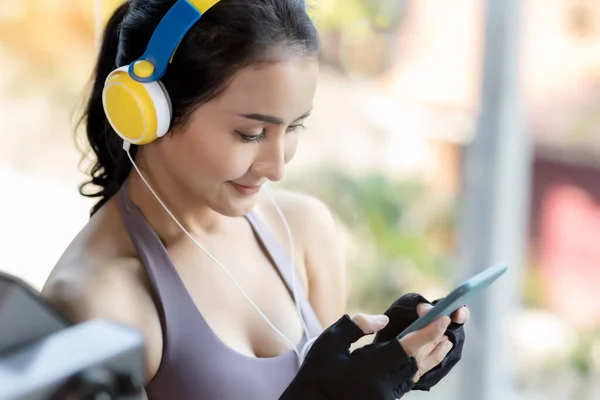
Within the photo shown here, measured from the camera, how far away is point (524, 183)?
234cm

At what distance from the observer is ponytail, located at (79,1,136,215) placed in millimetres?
1041

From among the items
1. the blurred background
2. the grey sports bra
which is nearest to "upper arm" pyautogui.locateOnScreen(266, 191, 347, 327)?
→ the grey sports bra

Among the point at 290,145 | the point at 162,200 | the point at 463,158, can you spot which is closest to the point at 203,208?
the point at 162,200

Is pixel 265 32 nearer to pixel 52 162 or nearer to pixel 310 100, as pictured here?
pixel 310 100

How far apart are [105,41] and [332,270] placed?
1.49 ft

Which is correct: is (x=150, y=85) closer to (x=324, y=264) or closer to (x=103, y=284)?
(x=103, y=284)

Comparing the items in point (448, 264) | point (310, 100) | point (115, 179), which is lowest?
point (448, 264)

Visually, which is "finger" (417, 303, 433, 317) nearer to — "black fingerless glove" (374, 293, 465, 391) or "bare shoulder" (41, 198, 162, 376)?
"black fingerless glove" (374, 293, 465, 391)

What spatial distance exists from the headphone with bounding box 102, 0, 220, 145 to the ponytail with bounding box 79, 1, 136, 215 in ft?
0.37

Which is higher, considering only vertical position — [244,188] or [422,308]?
[244,188]

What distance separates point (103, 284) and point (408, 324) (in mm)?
357

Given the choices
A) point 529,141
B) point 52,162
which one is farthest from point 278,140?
point 529,141

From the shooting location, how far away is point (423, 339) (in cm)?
85

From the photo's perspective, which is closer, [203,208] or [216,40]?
[216,40]
